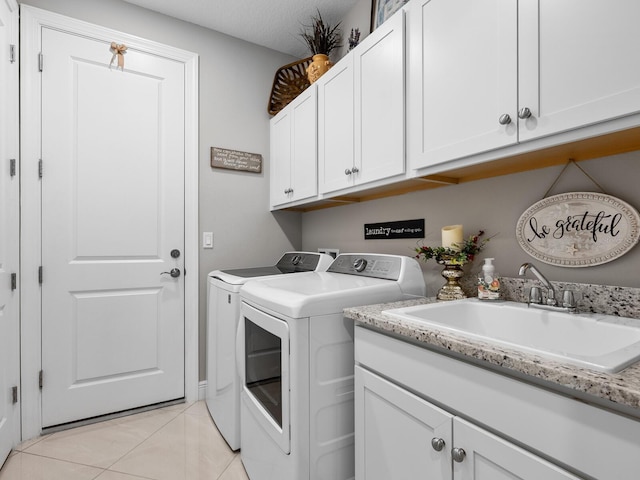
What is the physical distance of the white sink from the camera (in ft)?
2.27

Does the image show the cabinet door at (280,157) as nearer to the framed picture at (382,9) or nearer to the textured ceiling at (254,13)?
the textured ceiling at (254,13)

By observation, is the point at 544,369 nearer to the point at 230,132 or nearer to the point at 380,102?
the point at 380,102

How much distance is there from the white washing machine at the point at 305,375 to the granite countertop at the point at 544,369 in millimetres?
335

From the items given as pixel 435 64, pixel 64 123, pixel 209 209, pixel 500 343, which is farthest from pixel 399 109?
pixel 64 123

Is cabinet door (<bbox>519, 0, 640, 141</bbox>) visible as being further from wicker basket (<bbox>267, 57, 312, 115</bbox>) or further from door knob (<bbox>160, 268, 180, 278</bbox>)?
door knob (<bbox>160, 268, 180, 278</bbox>)

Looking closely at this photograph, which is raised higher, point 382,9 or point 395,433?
point 382,9

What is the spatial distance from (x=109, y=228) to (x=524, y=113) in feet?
7.31

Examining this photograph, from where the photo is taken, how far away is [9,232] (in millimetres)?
1766

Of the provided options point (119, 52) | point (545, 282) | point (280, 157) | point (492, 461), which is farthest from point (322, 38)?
point (492, 461)

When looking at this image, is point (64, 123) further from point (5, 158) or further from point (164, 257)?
point (164, 257)

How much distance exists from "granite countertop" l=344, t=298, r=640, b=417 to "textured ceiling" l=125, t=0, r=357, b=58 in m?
2.16

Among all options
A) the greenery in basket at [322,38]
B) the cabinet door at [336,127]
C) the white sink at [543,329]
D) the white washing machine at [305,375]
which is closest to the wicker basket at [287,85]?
the greenery in basket at [322,38]

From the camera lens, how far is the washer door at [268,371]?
1235mm

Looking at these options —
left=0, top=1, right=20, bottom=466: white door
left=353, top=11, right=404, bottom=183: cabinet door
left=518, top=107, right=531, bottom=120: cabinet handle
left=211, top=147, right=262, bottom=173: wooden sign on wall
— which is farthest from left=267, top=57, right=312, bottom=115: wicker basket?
left=518, top=107, right=531, bottom=120: cabinet handle
